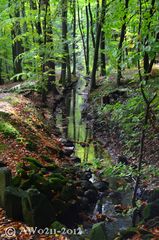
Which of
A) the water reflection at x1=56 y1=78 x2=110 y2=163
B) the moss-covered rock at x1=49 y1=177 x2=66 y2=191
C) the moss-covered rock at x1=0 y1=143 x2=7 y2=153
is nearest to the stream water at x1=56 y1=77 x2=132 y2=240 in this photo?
the water reflection at x1=56 y1=78 x2=110 y2=163

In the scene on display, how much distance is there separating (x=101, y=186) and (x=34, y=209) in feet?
10.5

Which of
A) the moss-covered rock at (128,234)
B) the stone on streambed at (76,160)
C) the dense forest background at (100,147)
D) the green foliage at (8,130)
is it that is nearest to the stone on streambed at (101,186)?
the dense forest background at (100,147)

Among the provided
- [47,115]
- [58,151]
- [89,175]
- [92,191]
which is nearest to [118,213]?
[92,191]

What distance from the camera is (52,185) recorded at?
8055 millimetres

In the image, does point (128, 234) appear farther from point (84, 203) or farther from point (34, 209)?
point (84, 203)

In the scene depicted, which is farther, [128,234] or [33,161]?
[33,161]

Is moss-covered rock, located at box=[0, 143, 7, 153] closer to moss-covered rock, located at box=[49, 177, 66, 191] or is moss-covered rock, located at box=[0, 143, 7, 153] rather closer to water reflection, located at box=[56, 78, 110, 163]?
moss-covered rock, located at box=[49, 177, 66, 191]

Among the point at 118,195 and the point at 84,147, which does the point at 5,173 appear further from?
the point at 84,147

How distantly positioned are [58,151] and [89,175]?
1948 millimetres

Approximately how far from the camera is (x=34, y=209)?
664cm

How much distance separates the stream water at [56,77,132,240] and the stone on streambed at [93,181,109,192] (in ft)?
0.55


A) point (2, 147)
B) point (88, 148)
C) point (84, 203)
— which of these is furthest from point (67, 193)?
point (88, 148)

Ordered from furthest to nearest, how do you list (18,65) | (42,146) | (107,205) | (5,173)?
(18,65), (42,146), (107,205), (5,173)

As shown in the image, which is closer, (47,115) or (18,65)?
(47,115)
